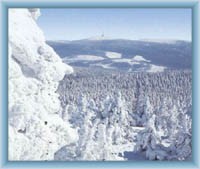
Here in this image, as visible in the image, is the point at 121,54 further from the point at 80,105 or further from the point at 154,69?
the point at 80,105

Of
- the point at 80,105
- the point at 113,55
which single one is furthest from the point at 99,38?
the point at 80,105

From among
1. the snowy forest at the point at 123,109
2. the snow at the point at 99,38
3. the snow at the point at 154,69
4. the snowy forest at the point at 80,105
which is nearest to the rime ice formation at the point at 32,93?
the snowy forest at the point at 80,105

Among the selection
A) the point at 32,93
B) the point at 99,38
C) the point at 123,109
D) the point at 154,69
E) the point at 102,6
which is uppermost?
the point at 102,6

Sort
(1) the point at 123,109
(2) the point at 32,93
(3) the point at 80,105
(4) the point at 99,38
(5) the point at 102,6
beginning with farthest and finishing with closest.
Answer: (1) the point at 123,109
(3) the point at 80,105
(4) the point at 99,38
(2) the point at 32,93
(5) the point at 102,6

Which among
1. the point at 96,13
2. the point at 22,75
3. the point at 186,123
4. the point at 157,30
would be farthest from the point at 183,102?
the point at 22,75

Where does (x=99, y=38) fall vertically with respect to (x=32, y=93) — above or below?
above
